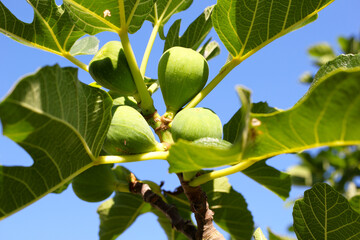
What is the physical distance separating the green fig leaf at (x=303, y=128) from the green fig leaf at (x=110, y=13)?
545 millimetres

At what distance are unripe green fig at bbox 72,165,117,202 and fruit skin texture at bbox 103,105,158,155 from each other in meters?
0.33

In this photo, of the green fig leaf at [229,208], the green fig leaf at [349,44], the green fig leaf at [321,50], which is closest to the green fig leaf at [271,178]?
the green fig leaf at [229,208]

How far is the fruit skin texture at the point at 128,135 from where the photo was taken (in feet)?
3.75

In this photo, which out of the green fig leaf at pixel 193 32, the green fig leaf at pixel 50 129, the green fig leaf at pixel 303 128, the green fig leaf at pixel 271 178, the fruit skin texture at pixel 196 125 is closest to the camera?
the green fig leaf at pixel 303 128

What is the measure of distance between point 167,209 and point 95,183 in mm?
344

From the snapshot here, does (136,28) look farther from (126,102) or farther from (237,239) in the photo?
(237,239)

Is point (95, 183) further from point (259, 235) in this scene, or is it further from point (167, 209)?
point (259, 235)

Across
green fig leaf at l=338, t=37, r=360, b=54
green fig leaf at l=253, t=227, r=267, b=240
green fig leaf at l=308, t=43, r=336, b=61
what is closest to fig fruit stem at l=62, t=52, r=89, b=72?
green fig leaf at l=253, t=227, r=267, b=240

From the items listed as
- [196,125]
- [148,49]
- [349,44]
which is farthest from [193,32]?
[349,44]

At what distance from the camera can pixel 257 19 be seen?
4.34 feet

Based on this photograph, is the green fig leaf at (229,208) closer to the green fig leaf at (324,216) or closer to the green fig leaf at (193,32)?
the green fig leaf at (324,216)

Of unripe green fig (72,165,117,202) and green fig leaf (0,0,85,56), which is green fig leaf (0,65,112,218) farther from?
green fig leaf (0,0,85,56)

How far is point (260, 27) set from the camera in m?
1.34

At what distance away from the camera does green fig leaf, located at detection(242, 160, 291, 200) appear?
1.54m
